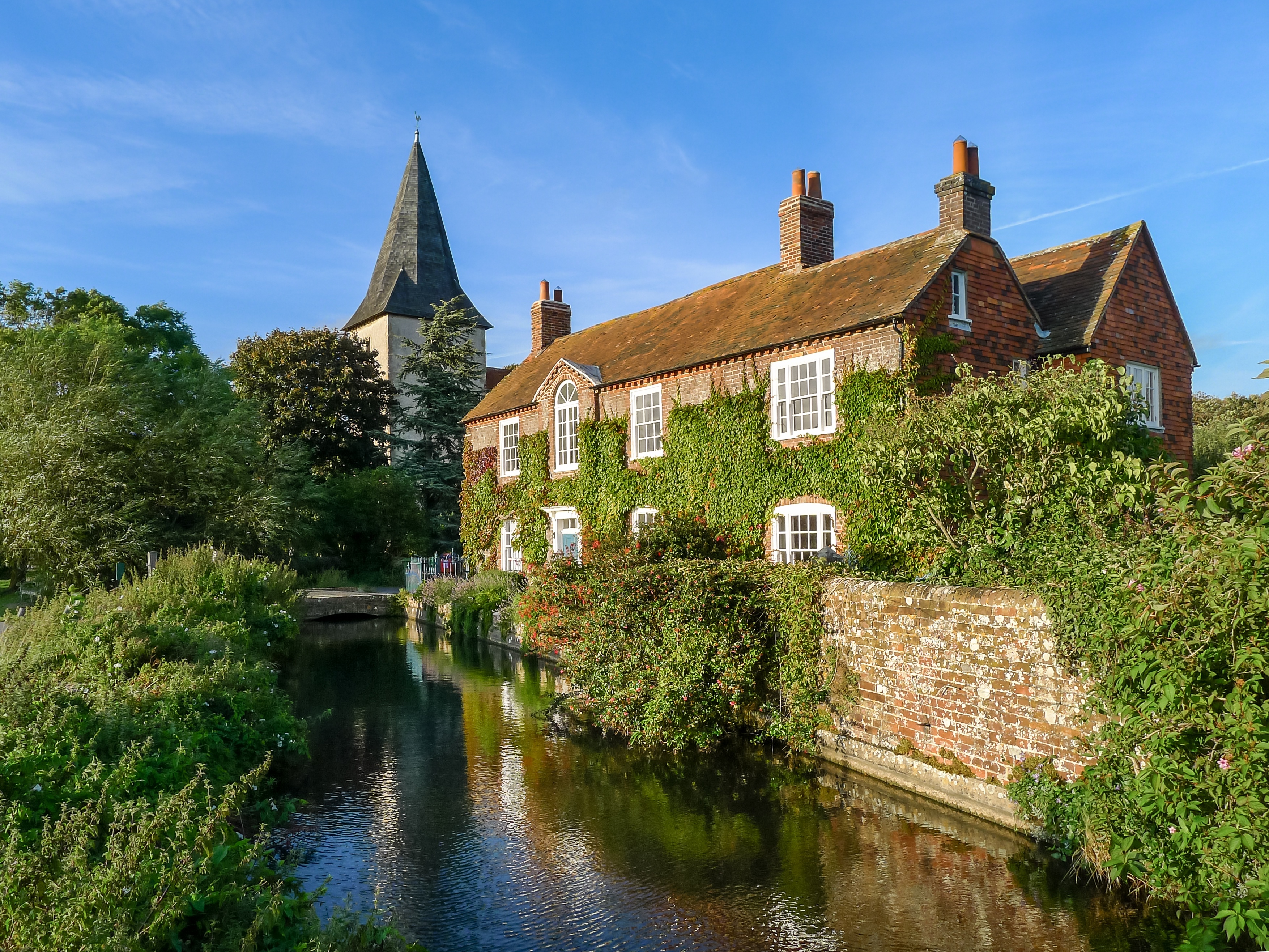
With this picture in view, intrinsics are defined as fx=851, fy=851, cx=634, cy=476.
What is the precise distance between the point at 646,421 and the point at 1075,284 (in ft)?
33.9

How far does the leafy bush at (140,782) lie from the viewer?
13.5ft

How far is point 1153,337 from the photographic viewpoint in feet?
63.3

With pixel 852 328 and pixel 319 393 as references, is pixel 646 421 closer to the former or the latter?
pixel 852 328

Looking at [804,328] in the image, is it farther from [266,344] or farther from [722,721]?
[266,344]

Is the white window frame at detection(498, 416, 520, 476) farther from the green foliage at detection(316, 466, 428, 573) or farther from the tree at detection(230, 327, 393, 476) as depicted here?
the tree at detection(230, 327, 393, 476)

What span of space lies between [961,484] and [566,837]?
754 centimetres

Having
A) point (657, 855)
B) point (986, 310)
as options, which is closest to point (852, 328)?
point (986, 310)

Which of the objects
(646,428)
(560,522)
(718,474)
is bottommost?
(560,522)

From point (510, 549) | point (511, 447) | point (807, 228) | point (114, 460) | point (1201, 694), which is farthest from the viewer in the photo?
point (511, 447)

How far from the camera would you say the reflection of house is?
51.4 meters

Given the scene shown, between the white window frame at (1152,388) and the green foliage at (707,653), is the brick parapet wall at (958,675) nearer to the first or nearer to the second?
the green foliage at (707,653)

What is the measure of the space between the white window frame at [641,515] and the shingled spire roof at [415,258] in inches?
1384

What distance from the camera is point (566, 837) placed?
847cm

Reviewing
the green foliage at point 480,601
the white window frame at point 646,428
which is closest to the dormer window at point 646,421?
the white window frame at point 646,428
